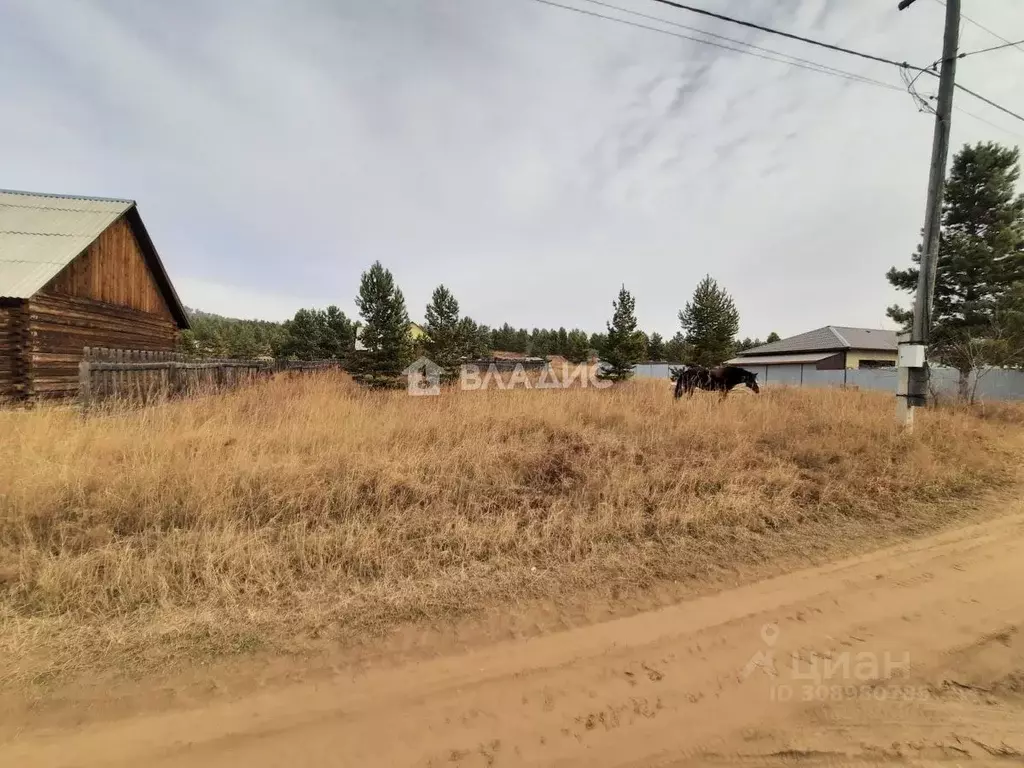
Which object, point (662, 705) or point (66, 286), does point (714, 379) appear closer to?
point (662, 705)

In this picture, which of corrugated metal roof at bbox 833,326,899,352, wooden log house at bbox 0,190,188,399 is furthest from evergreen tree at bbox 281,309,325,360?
corrugated metal roof at bbox 833,326,899,352

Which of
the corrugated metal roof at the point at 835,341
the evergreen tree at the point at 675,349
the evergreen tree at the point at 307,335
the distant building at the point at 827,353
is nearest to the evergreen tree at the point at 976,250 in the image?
the distant building at the point at 827,353

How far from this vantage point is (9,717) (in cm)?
186

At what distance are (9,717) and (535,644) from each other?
242cm

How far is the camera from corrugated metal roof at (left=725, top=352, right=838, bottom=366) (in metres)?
32.4

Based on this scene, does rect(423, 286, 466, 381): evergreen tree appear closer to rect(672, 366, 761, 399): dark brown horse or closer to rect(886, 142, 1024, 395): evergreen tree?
rect(672, 366, 761, 399): dark brown horse

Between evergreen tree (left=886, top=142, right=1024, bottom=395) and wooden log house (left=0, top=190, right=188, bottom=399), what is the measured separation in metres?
26.8

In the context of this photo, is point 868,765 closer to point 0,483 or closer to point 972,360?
point 0,483

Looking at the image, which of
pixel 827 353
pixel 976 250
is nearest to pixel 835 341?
pixel 827 353

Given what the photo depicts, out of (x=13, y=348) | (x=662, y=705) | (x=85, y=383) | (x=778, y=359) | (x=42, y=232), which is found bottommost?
(x=662, y=705)

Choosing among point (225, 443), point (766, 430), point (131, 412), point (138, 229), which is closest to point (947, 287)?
point (766, 430)

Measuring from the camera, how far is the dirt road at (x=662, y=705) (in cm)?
176

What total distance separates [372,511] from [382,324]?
17.1 metres

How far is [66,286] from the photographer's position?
12477 mm
